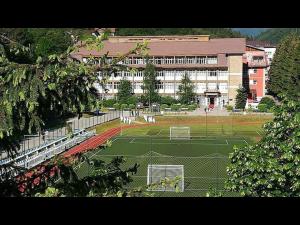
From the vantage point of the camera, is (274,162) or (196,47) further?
(196,47)

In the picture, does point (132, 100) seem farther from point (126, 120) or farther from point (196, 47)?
point (196, 47)

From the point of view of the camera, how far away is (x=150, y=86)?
38312mm

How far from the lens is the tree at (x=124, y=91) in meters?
37.4

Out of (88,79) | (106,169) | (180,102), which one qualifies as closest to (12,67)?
(88,79)

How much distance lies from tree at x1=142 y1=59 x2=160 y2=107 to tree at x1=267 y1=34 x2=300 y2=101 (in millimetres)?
9632

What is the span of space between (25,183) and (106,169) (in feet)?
3.09

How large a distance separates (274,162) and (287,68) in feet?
106

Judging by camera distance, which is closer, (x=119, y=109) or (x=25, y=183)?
(x=25, y=183)

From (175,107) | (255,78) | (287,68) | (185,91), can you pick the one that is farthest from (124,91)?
(255,78)

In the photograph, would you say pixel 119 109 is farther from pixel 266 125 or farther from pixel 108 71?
pixel 108 71

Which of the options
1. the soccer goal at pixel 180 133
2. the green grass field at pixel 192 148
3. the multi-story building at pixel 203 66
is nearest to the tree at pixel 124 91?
the multi-story building at pixel 203 66

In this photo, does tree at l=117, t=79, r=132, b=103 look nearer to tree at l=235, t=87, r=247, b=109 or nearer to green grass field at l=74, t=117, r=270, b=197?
green grass field at l=74, t=117, r=270, b=197

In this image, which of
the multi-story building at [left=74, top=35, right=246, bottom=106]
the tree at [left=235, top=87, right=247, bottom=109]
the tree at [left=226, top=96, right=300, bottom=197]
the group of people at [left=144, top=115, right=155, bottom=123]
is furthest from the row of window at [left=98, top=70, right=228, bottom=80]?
the tree at [left=226, top=96, right=300, bottom=197]

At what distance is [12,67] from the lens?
9.27 feet
